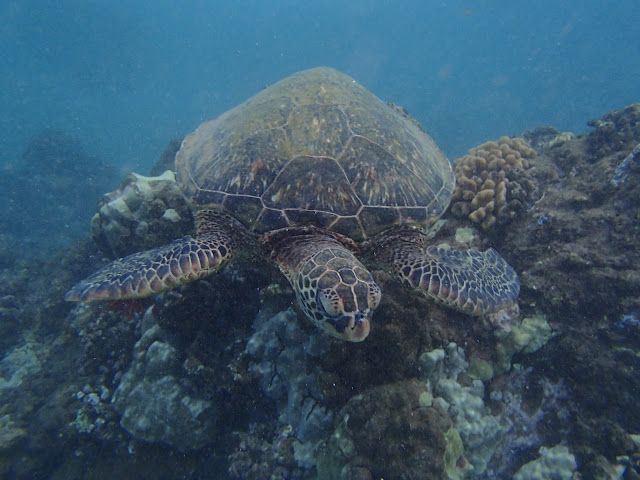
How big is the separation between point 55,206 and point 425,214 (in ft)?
81.4

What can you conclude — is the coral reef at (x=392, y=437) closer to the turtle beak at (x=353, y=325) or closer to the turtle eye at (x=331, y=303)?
the turtle beak at (x=353, y=325)

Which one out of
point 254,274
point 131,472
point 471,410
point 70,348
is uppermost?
point 70,348

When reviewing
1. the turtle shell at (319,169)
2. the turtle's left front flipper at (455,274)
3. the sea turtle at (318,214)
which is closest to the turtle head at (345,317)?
the sea turtle at (318,214)

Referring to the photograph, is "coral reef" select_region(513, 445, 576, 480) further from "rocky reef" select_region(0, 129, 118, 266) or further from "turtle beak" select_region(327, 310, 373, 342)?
"rocky reef" select_region(0, 129, 118, 266)

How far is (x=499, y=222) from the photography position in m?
5.17

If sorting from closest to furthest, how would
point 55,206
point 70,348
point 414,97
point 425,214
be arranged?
point 425,214
point 70,348
point 55,206
point 414,97

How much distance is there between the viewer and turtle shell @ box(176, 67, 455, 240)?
4.06 m

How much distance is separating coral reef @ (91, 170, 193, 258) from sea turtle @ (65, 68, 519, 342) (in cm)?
101

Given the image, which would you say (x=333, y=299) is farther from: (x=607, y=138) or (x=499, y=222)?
(x=607, y=138)

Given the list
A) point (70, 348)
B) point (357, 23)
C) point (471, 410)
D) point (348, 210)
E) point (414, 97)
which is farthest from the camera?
point (357, 23)

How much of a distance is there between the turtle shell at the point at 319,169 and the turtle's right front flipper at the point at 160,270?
0.51m

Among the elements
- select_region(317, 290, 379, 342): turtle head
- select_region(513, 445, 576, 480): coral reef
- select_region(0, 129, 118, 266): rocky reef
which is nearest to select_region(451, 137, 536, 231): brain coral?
select_region(513, 445, 576, 480): coral reef

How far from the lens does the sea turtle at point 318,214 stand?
371 centimetres

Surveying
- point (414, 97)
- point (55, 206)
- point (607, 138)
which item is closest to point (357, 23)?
point (414, 97)
